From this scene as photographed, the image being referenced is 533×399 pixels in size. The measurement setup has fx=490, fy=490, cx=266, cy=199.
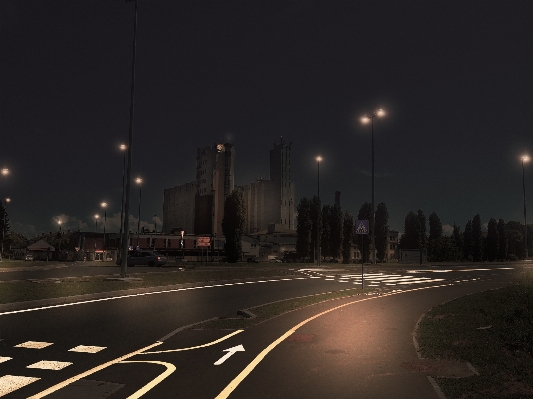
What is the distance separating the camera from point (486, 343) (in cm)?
914

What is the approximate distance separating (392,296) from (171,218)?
116 m

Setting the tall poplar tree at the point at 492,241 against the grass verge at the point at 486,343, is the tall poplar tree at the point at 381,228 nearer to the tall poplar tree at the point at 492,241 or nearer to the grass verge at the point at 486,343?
the tall poplar tree at the point at 492,241

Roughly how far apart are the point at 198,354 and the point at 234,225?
54.1m

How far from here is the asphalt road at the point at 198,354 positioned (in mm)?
6383

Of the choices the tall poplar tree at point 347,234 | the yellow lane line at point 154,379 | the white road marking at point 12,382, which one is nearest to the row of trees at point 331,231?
the tall poplar tree at point 347,234

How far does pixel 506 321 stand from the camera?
11.4 metres

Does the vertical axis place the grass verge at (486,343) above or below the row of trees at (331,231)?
below

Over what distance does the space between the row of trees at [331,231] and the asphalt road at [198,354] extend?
64.9 m

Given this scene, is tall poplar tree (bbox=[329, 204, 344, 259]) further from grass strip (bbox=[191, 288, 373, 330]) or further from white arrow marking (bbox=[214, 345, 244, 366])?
white arrow marking (bbox=[214, 345, 244, 366])

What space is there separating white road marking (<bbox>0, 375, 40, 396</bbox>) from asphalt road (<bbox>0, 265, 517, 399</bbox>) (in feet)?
0.04

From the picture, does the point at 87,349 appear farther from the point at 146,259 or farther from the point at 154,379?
the point at 146,259

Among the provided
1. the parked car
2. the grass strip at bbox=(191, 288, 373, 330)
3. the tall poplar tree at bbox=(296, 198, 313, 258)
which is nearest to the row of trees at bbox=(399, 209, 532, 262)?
the tall poplar tree at bbox=(296, 198, 313, 258)

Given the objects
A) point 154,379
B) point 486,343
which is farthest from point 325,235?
point 154,379

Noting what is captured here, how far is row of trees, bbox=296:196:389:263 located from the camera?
7988cm
